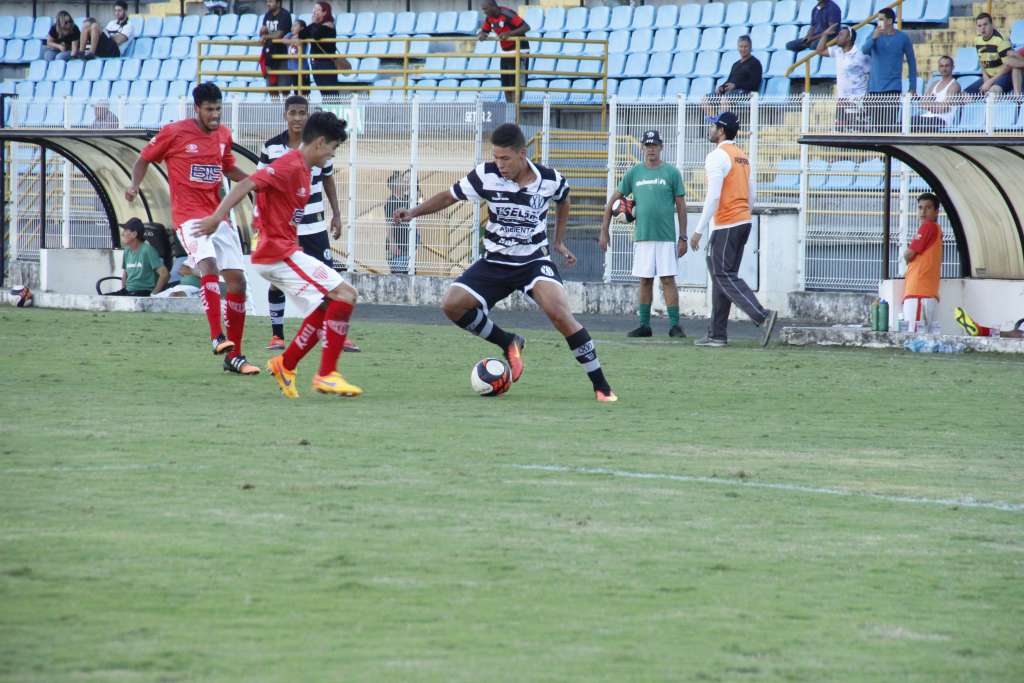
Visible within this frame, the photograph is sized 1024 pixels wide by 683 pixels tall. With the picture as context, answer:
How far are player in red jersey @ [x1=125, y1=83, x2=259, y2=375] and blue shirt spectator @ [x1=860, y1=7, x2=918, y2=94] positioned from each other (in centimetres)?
1045

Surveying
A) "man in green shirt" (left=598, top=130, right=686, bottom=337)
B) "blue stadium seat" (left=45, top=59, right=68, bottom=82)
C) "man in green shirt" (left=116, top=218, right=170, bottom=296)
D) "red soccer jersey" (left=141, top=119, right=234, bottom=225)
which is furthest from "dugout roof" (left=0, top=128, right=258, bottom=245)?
"blue stadium seat" (left=45, top=59, right=68, bottom=82)

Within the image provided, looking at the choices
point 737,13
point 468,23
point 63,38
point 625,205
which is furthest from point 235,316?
point 63,38

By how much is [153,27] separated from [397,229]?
1325 centimetres

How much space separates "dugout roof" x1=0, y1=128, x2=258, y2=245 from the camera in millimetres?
20625

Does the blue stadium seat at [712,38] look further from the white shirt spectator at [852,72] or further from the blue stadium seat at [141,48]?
the blue stadium seat at [141,48]

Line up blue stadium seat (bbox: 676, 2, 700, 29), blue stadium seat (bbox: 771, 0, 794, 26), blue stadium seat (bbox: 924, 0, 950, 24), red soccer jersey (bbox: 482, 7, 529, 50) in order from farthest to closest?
blue stadium seat (bbox: 676, 2, 700, 29) < blue stadium seat (bbox: 771, 0, 794, 26) < red soccer jersey (bbox: 482, 7, 529, 50) < blue stadium seat (bbox: 924, 0, 950, 24)

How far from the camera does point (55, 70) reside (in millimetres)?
33438

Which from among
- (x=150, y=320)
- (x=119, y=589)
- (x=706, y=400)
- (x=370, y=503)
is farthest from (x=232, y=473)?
(x=150, y=320)

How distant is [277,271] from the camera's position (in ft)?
36.1

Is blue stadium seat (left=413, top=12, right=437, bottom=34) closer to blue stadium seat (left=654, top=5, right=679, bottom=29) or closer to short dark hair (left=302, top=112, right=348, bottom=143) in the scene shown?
blue stadium seat (left=654, top=5, right=679, bottom=29)

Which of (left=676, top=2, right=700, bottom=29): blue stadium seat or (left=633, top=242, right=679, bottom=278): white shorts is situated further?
(left=676, top=2, right=700, bottom=29): blue stadium seat

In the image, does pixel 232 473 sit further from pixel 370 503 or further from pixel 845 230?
pixel 845 230

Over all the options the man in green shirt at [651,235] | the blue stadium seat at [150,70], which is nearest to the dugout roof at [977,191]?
the man in green shirt at [651,235]

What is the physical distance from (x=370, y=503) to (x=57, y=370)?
256 inches
